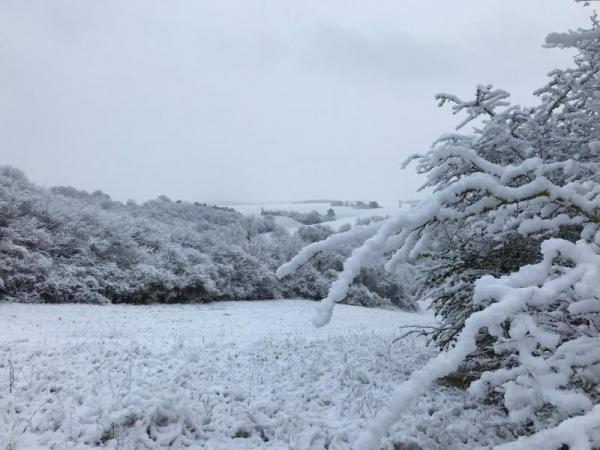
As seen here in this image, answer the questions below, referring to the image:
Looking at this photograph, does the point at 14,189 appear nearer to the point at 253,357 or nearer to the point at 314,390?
the point at 253,357

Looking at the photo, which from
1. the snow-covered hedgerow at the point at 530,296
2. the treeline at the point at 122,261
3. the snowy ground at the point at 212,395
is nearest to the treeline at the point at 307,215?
the treeline at the point at 122,261

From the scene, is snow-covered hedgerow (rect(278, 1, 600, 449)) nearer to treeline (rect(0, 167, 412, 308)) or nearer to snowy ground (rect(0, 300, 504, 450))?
snowy ground (rect(0, 300, 504, 450))

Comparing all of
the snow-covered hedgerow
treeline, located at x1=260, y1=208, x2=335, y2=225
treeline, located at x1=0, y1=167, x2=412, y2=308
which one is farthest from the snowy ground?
treeline, located at x1=260, y1=208, x2=335, y2=225

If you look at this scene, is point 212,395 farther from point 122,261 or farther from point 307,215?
point 307,215

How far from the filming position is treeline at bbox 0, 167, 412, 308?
49.7 ft

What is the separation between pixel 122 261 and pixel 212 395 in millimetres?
13633

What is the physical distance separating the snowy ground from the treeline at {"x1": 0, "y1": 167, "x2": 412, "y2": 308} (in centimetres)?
561

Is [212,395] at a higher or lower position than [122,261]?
lower

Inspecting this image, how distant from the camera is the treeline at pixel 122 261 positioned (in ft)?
49.7

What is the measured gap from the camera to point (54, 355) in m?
7.41

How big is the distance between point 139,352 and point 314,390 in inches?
→ 129

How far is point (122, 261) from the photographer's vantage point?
18.2 m

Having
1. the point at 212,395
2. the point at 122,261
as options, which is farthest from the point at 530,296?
the point at 122,261

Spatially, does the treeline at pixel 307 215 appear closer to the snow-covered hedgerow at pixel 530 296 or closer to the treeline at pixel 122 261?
the treeline at pixel 122 261
